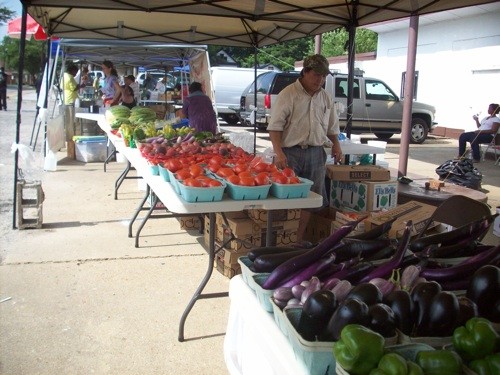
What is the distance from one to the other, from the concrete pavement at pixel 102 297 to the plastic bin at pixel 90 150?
3.69 metres

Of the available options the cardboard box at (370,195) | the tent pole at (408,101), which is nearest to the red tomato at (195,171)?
the cardboard box at (370,195)

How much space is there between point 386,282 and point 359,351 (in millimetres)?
545

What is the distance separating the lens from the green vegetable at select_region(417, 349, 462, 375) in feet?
4.58

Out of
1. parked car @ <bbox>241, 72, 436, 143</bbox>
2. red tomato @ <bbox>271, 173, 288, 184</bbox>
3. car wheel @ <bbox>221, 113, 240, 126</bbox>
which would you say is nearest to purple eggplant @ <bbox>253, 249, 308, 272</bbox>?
red tomato @ <bbox>271, 173, 288, 184</bbox>

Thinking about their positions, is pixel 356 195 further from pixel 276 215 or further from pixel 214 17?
pixel 214 17

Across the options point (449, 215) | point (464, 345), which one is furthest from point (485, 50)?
point (464, 345)

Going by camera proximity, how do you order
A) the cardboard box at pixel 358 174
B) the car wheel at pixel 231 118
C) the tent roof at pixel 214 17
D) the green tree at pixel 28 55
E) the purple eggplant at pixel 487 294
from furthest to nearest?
the green tree at pixel 28 55 < the car wheel at pixel 231 118 < the tent roof at pixel 214 17 < the cardboard box at pixel 358 174 < the purple eggplant at pixel 487 294

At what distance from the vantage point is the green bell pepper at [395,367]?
1363mm

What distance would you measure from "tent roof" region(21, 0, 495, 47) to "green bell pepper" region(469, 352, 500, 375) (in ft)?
14.4

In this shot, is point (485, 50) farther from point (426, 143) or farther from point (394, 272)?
point (394, 272)

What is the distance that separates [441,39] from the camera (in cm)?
1784

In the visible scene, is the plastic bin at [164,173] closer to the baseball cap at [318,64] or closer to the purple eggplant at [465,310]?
the baseball cap at [318,64]

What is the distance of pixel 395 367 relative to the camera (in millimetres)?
1367

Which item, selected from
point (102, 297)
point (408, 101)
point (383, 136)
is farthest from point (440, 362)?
point (383, 136)
